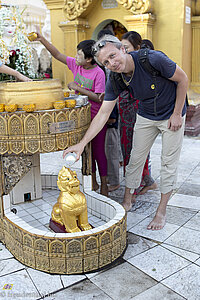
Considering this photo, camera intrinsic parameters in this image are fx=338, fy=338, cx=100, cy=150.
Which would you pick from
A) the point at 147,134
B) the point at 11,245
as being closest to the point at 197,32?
the point at 147,134

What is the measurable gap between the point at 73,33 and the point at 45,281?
21.3 feet

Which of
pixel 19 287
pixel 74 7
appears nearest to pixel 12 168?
pixel 19 287

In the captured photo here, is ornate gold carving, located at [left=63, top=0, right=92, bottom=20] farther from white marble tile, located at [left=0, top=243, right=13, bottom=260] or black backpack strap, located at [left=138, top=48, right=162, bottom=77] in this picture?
white marble tile, located at [left=0, top=243, right=13, bottom=260]

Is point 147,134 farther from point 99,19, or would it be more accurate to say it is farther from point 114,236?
point 99,19

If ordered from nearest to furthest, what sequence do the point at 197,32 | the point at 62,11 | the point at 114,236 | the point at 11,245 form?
the point at 114,236, the point at 11,245, the point at 197,32, the point at 62,11

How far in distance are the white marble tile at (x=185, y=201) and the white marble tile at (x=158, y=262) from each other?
91 cm

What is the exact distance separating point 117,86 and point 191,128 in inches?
164

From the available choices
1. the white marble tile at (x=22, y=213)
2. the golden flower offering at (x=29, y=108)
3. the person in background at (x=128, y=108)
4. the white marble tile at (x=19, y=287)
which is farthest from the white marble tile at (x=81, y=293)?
the person in background at (x=128, y=108)

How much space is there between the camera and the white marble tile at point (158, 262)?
2314mm

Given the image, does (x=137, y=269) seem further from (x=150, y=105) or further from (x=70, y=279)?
(x=150, y=105)

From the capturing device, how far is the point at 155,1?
6.72 m

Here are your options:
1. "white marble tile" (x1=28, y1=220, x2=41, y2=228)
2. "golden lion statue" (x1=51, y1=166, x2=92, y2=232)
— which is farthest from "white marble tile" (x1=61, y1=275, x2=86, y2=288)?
"white marble tile" (x1=28, y1=220, x2=41, y2=228)

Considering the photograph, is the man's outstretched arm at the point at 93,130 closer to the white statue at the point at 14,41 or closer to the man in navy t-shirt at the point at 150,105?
the man in navy t-shirt at the point at 150,105

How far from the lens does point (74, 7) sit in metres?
7.39
